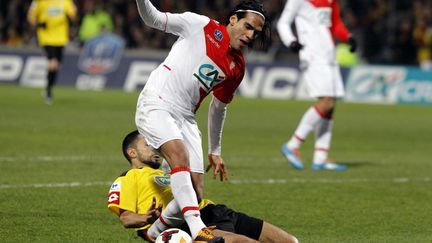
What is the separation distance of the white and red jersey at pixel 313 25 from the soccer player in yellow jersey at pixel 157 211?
253 inches

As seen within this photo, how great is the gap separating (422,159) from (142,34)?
1730cm

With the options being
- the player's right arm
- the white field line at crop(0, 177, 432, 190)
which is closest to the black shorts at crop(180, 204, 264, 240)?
the player's right arm

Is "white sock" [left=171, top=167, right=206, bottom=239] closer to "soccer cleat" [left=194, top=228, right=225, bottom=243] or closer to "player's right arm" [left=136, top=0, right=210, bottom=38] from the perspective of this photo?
"soccer cleat" [left=194, top=228, right=225, bottom=243]

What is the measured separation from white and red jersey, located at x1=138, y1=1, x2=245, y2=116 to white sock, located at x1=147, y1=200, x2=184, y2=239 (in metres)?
0.82

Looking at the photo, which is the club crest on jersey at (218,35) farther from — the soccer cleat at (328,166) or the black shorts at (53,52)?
the black shorts at (53,52)

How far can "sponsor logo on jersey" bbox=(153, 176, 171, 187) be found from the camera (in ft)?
24.3

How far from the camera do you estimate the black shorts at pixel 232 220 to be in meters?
7.38

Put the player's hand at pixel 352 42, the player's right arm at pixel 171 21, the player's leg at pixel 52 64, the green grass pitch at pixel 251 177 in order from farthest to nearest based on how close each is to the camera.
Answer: the player's leg at pixel 52 64, the player's hand at pixel 352 42, the green grass pitch at pixel 251 177, the player's right arm at pixel 171 21

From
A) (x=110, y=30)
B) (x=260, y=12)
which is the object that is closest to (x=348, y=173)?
(x=260, y=12)

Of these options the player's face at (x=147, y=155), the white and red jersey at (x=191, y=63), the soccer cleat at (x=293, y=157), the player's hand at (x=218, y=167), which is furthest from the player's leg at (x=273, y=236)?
the soccer cleat at (x=293, y=157)

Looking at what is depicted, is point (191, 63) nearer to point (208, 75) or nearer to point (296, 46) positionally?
point (208, 75)

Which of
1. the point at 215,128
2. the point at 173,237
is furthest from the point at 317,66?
the point at 173,237

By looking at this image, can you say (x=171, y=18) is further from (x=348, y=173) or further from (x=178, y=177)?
(x=348, y=173)

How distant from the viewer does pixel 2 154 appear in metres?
13.8
